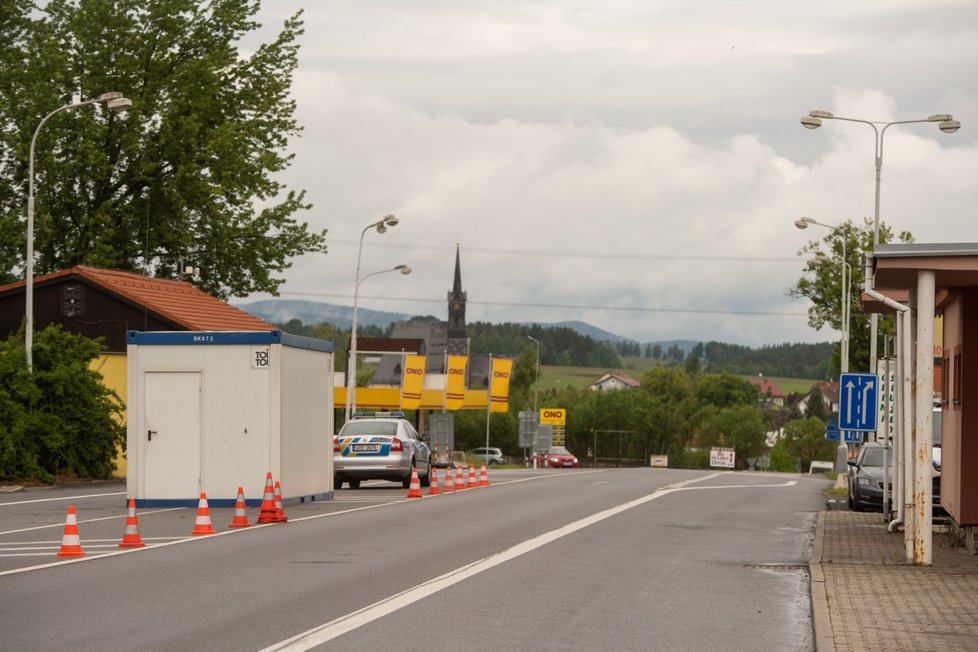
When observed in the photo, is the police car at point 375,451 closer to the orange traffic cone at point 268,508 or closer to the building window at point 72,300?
the orange traffic cone at point 268,508

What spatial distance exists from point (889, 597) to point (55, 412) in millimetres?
24733

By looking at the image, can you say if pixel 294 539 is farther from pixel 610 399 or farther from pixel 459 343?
pixel 459 343

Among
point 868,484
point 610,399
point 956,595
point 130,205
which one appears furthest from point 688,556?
point 610,399

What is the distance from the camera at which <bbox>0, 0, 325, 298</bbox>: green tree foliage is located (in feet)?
155

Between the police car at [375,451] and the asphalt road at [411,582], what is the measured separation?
25.7 ft

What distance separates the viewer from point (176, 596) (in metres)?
11.6

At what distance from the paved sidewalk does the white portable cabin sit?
912 centimetres

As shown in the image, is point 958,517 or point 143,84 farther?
point 143,84

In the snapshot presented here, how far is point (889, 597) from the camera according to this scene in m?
12.5

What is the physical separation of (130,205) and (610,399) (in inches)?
3793

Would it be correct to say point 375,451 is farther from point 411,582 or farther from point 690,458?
point 690,458

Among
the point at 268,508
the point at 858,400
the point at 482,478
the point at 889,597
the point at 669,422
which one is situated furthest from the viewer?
the point at 669,422

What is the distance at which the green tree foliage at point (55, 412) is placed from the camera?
31.7m

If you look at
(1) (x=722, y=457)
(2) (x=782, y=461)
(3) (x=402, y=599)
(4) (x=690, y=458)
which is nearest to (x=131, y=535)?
Result: (3) (x=402, y=599)
